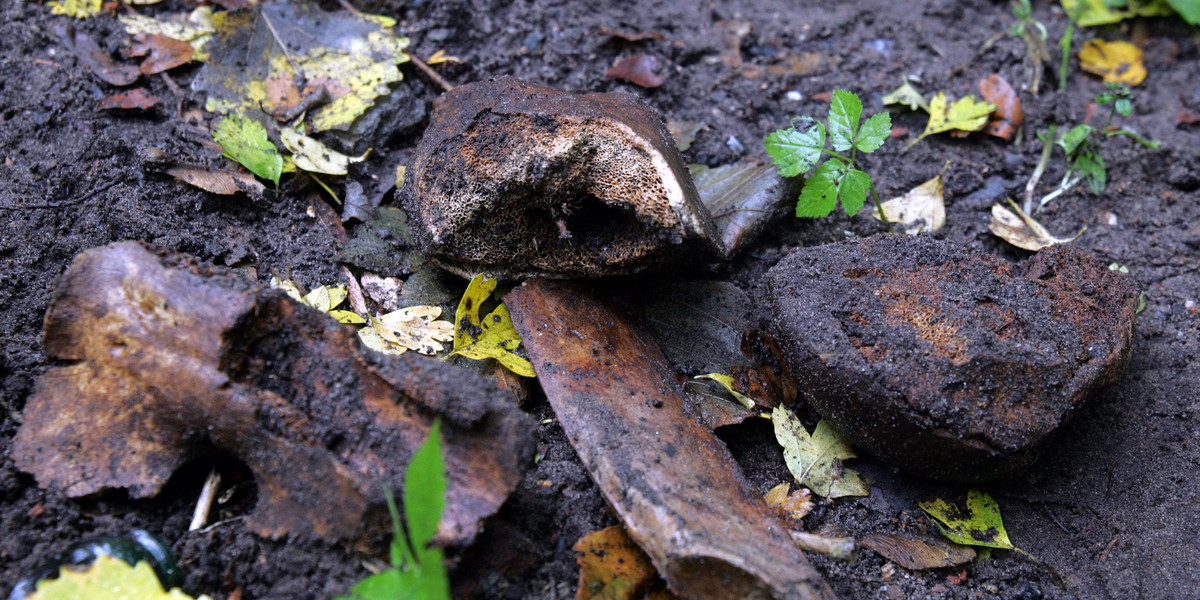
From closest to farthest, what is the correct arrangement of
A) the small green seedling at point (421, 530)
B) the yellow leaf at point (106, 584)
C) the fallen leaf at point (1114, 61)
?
the small green seedling at point (421, 530)
the yellow leaf at point (106, 584)
the fallen leaf at point (1114, 61)

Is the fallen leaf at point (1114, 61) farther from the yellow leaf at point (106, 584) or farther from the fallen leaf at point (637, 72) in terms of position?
the yellow leaf at point (106, 584)

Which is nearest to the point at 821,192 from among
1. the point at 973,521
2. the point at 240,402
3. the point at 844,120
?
the point at 844,120

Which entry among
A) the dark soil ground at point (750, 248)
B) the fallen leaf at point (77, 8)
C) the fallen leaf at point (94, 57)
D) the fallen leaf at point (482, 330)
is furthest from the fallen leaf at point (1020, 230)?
the fallen leaf at point (77, 8)

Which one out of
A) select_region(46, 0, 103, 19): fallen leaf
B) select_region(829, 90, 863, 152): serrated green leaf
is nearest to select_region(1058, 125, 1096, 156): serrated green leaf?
select_region(829, 90, 863, 152): serrated green leaf

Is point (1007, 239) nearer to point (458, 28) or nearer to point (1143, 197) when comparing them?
→ point (1143, 197)

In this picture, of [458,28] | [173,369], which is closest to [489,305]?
[173,369]
